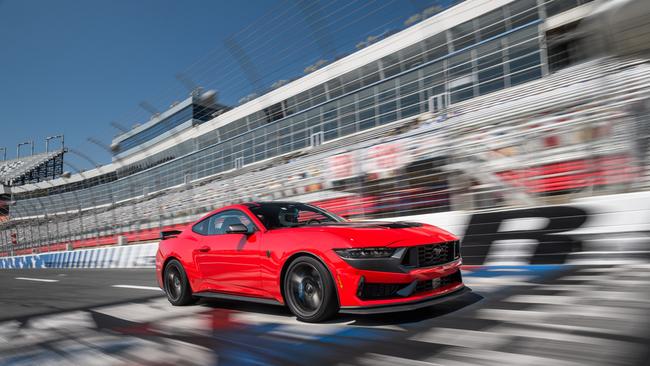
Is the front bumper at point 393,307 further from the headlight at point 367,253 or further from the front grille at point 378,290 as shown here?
the headlight at point 367,253

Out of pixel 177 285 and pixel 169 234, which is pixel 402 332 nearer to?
pixel 177 285

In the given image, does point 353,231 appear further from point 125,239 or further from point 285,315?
point 125,239

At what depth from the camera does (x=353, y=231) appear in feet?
13.1

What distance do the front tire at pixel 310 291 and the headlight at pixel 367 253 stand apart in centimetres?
25

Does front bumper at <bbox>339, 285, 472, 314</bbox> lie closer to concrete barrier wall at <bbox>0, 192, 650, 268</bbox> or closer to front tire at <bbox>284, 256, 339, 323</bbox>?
front tire at <bbox>284, 256, 339, 323</bbox>

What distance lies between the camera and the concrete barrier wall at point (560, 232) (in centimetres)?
544

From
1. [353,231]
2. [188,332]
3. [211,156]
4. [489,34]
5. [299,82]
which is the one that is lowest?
[188,332]

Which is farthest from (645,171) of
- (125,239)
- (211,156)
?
(211,156)

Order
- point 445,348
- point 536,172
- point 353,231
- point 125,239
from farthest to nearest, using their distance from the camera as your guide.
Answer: point 125,239
point 536,172
point 353,231
point 445,348

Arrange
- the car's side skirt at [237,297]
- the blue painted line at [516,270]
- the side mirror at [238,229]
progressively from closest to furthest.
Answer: the car's side skirt at [237,297] < the side mirror at [238,229] < the blue painted line at [516,270]

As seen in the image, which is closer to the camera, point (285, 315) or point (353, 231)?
point (353, 231)

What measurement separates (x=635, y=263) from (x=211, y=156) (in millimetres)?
24896

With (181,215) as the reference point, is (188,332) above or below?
below

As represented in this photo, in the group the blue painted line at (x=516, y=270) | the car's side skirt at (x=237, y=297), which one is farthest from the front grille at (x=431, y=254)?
the blue painted line at (x=516, y=270)
